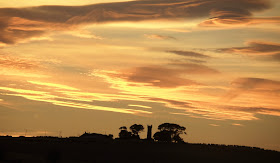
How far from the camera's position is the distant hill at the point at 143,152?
9800 centimetres

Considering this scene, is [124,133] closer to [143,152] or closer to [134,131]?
[134,131]

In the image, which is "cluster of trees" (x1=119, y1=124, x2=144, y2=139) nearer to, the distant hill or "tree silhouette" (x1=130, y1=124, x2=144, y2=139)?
"tree silhouette" (x1=130, y1=124, x2=144, y2=139)

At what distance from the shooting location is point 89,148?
115625 mm

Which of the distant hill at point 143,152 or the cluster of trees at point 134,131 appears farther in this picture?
the cluster of trees at point 134,131

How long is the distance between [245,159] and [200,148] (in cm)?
2062

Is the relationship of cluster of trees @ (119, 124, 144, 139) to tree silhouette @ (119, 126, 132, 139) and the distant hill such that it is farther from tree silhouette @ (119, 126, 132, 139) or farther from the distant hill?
the distant hill

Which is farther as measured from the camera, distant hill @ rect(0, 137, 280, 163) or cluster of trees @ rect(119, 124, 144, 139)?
cluster of trees @ rect(119, 124, 144, 139)

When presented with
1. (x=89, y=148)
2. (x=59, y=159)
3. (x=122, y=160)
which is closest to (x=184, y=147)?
(x=89, y=148)

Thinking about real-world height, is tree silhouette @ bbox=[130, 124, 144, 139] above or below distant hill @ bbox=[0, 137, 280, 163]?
above

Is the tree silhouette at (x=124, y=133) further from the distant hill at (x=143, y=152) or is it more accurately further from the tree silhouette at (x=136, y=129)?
the distant hill at (x=143, y=152)

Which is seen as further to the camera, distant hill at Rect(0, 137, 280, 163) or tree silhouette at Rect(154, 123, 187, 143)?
tree silhouette at Rect(154, 123, 187, 143)

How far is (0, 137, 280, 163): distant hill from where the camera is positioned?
9800 cm

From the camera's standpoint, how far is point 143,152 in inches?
4441

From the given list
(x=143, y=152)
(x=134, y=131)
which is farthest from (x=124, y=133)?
(x=143, y=152)
